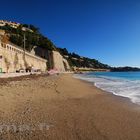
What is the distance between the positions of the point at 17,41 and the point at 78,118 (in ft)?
256

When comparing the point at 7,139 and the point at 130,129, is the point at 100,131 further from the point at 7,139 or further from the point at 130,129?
the point at 7,139

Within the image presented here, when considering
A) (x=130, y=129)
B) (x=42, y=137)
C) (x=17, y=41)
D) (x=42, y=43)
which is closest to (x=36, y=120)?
(x=42, y=137)

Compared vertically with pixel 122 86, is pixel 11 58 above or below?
above

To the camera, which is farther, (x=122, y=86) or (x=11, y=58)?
(x=11, y=58)

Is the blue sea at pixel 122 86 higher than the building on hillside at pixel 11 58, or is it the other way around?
the building on hillside at pixel 11 58

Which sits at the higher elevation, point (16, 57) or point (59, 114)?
point (16, 57)

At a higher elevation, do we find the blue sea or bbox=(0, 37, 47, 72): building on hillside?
bbox=(0, 37, 47, 72): building on hillside

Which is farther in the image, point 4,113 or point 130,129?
point 4,113

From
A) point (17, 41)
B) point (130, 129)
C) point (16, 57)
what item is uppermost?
point (17, 41)

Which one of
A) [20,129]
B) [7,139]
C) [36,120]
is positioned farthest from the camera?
[36,120]

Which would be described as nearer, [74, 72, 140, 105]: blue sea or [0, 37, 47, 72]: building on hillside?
[74, 72, 140, 105]: blue sea

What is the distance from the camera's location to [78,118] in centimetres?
843

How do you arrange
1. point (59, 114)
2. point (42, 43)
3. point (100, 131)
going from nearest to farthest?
point (100, 131) < point (59, 114) < point (42, 43)

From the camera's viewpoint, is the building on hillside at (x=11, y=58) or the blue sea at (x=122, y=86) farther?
the building on hillside at (x=11, y=58)
